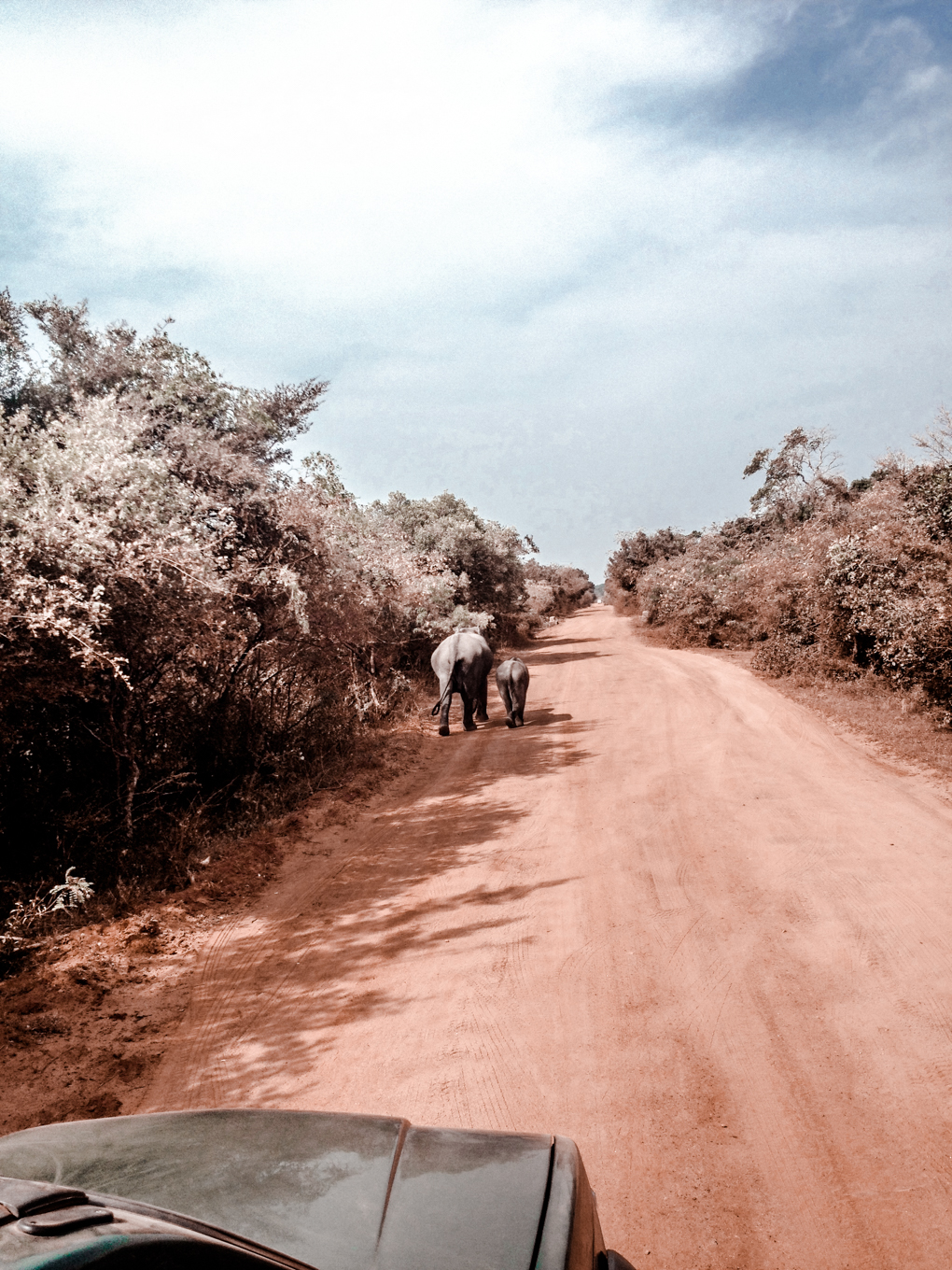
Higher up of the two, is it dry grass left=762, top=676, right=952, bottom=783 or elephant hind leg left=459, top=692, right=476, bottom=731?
elephant hind leg left=459, top=692, right=476, bottom=731

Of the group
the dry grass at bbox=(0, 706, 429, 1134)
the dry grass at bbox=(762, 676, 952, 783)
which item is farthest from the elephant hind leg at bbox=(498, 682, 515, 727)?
the dry grass at bbox=(0, 706, 429, 1134)

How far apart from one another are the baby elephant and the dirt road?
165 inches

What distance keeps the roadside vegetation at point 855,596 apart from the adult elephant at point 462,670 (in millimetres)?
6965

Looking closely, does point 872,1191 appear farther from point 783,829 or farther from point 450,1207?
point 783,829

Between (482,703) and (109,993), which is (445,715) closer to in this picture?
(482,703)

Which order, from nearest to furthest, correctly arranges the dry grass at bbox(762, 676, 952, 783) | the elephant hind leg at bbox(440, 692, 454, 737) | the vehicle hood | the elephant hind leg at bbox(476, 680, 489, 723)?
the vehicle hood → the dry grass at bbox(762, 676, 952, 783) → the elephant hind leg at bbox(440, 692, 454, 737) → the elephant hind leg at bbox(476, 680, 489, 723)

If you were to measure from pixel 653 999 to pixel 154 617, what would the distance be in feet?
16.9

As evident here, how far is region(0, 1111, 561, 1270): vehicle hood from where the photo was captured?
5.30 ft

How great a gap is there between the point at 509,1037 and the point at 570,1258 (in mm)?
2958

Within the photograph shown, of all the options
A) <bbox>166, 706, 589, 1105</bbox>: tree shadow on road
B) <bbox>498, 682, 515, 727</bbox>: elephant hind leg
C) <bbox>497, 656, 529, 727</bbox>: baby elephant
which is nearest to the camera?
<bbox>166, 706, 589, 1105</bbox>: tree shadow on road

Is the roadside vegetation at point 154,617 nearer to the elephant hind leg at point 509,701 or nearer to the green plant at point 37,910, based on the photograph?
the green plant at point 37,910

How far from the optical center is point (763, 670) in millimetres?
17797

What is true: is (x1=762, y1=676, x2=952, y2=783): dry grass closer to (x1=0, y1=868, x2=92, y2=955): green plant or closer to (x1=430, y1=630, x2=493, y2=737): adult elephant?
(x1=430, y1=630, x2=493, y2=737): adult elephant

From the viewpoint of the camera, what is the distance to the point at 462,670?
43.4ft
